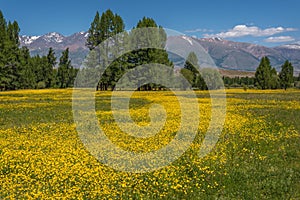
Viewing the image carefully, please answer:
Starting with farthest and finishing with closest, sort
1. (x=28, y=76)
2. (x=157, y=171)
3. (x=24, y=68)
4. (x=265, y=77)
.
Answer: (x=265, y=77) → (x=28, y=76) → (x=24, y=68) → (x=157, y=171)

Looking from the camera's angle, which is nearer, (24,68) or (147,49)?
(147,49)

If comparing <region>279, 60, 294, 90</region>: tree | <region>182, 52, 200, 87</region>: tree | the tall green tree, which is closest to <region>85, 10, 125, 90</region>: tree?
the tall green tree

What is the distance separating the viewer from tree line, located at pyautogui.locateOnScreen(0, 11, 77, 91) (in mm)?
80750

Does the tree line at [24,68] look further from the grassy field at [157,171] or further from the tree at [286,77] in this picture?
the tree at [286,77]

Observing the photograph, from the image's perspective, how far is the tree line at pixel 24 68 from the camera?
80.8 metres

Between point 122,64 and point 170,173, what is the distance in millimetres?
65131

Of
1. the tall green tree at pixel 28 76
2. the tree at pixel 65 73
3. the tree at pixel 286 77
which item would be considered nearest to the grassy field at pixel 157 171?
the tall green tree at pixel 28 76

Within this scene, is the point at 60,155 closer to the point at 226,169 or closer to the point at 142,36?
the point at 226,169

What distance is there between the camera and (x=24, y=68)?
94.5 m

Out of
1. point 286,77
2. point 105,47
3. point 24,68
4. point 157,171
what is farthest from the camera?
point 286,77

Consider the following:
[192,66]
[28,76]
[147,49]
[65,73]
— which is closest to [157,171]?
[147,49]

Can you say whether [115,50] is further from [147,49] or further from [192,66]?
[192,66]

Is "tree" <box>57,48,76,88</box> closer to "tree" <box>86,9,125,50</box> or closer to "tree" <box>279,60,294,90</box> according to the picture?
"tree" <box>86,9,125,50</box>

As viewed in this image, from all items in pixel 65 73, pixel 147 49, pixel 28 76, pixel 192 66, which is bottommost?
pixel 28 76
